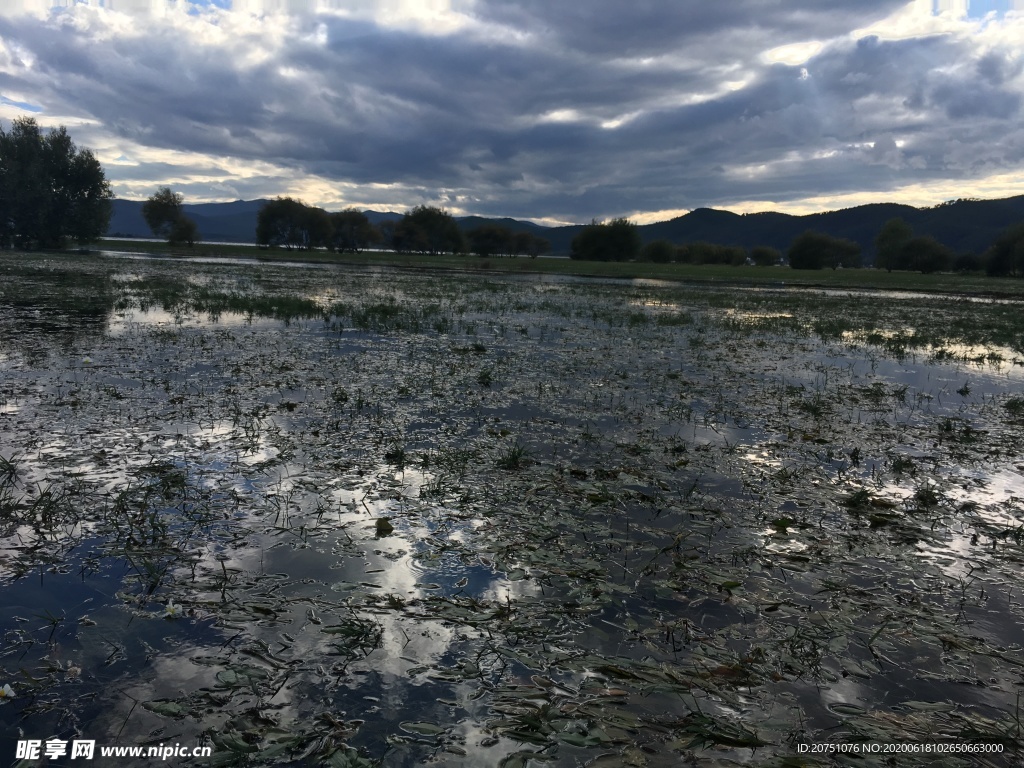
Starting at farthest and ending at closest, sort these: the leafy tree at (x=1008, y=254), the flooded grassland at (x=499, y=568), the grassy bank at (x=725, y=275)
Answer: the leafy tree at (x=1008, y=254) < the grassy bank at (x=725, y=275) < the flooded grassland at (x=499, y=568)

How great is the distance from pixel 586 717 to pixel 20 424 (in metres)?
10.2

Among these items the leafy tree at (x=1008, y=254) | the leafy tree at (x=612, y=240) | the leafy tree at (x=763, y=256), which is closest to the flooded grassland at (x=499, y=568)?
the leafy tree at (x=612, y=240)

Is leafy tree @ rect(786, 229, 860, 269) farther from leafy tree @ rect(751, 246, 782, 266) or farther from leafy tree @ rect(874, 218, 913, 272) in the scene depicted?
leafy tree @ rect(751, 246, 782, 266)

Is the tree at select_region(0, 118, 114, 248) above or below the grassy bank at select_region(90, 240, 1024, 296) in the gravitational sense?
above

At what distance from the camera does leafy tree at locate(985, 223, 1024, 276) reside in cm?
11280

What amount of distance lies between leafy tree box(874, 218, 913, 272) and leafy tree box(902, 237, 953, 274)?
1.42 m

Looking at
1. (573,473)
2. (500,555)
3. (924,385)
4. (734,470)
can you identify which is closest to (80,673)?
(500,555)

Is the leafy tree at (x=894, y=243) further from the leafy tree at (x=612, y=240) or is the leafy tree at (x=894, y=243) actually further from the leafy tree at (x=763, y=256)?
the leafy tree at (x=612, y=240)

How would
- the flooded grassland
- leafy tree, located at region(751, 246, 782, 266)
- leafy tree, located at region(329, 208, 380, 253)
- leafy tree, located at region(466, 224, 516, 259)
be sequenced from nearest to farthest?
1. the flooded grassland
2. leafy tree, located at region(329, 208, 380, 253)
3. leafy tree, located at region(466, 224, 516, 259)
4. leafy tree, located at region(751, 246, 782, 266)

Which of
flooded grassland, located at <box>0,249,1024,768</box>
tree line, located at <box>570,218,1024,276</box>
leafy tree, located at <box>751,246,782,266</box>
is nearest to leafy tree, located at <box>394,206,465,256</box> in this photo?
tree line, located at <box>570,218,1024,276</box>

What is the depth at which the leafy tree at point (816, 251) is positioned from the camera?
5531 inches

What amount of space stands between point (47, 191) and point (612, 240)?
4318 inches

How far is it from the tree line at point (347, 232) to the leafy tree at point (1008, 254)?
0.74 feet

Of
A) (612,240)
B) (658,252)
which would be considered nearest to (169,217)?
(612,240)
